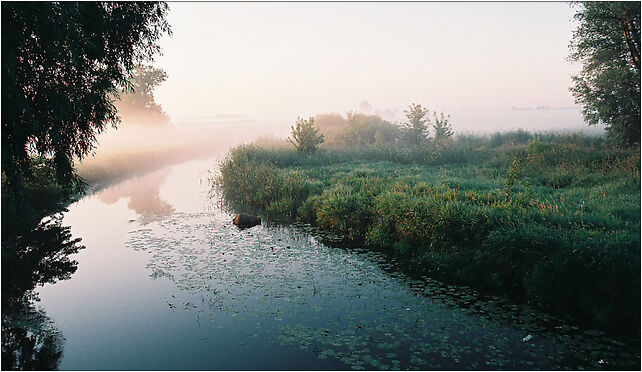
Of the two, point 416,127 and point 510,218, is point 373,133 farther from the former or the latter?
point 510,218

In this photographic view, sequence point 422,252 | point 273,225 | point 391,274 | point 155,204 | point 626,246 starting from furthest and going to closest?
1. point 155,204
2. point 273,225
3. point 422,252
4. point 391,274
5. point 626,246

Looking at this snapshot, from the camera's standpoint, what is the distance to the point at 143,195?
2667 centimetres

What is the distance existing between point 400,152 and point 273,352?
25152mm

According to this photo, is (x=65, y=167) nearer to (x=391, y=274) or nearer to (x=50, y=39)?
(x=50, y=39)

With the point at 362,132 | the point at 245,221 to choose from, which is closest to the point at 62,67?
the point at 245,221

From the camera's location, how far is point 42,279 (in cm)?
1234

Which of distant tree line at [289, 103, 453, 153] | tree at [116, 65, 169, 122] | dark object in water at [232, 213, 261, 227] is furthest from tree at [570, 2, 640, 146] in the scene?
tree at [116, 65, 169, 122]

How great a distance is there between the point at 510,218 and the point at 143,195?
72.2 ft

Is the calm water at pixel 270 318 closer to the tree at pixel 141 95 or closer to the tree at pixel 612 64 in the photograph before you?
the tree at pixel 612 64

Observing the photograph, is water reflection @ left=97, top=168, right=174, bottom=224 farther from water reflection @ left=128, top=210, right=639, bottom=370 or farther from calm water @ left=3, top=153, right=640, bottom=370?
water reflection @ left=128, top=210, right=639, bottom=370

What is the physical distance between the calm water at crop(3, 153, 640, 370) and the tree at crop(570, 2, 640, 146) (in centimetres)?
1983

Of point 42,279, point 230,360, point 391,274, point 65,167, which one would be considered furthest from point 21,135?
point 391,274

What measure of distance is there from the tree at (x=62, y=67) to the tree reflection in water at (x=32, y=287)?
270 centimetres

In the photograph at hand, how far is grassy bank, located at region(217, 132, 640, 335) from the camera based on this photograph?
376 inches
